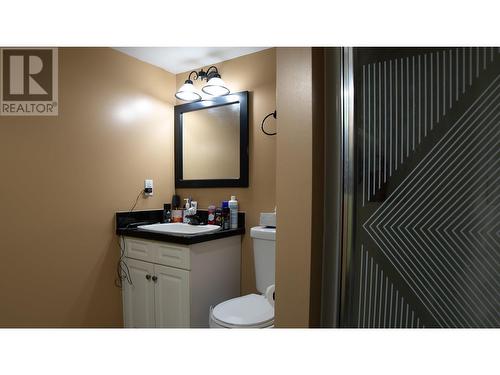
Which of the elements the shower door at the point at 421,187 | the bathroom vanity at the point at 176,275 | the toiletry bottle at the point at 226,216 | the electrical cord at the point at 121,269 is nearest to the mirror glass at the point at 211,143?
the toiletry bottle at the point at 226,216

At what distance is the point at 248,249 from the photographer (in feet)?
6.26

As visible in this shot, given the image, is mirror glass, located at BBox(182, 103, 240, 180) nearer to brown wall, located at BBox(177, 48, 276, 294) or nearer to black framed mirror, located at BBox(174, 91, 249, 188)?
black framed mirror, located at BBox(174, 91, 249, 188)

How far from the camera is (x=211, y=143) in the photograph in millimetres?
2104

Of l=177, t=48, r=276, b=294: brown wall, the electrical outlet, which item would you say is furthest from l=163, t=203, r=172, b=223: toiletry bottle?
l=177, t=48, r=276, b=294: brown wall

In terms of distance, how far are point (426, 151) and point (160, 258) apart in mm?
1588

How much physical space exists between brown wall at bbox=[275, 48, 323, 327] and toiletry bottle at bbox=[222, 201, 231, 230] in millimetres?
1138

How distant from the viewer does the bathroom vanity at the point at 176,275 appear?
1580 mm

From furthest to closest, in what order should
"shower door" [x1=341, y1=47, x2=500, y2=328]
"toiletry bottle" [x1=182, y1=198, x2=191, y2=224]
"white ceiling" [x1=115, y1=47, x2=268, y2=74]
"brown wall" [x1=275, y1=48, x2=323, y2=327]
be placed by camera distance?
"toiletry bottle" [x1=182, y1=198, x2=191, y2=224] → "white ceiling" [x1=115, y1=47, x2=268, y2=74] → "brown wall" [x1=275, y1=48, x2=323, y2=327] → "shower door" [x1=341, y1=47, x2=500, y2=328]

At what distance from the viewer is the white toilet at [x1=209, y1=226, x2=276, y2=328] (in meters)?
1.28

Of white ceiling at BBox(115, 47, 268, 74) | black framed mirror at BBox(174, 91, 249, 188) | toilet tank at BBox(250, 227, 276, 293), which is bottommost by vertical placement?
toilet tank at BBox(250, 227, 276, 293)

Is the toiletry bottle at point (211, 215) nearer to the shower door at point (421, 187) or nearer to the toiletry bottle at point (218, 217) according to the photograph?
the toiletry bottle at point (218, 217)

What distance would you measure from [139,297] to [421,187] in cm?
184
